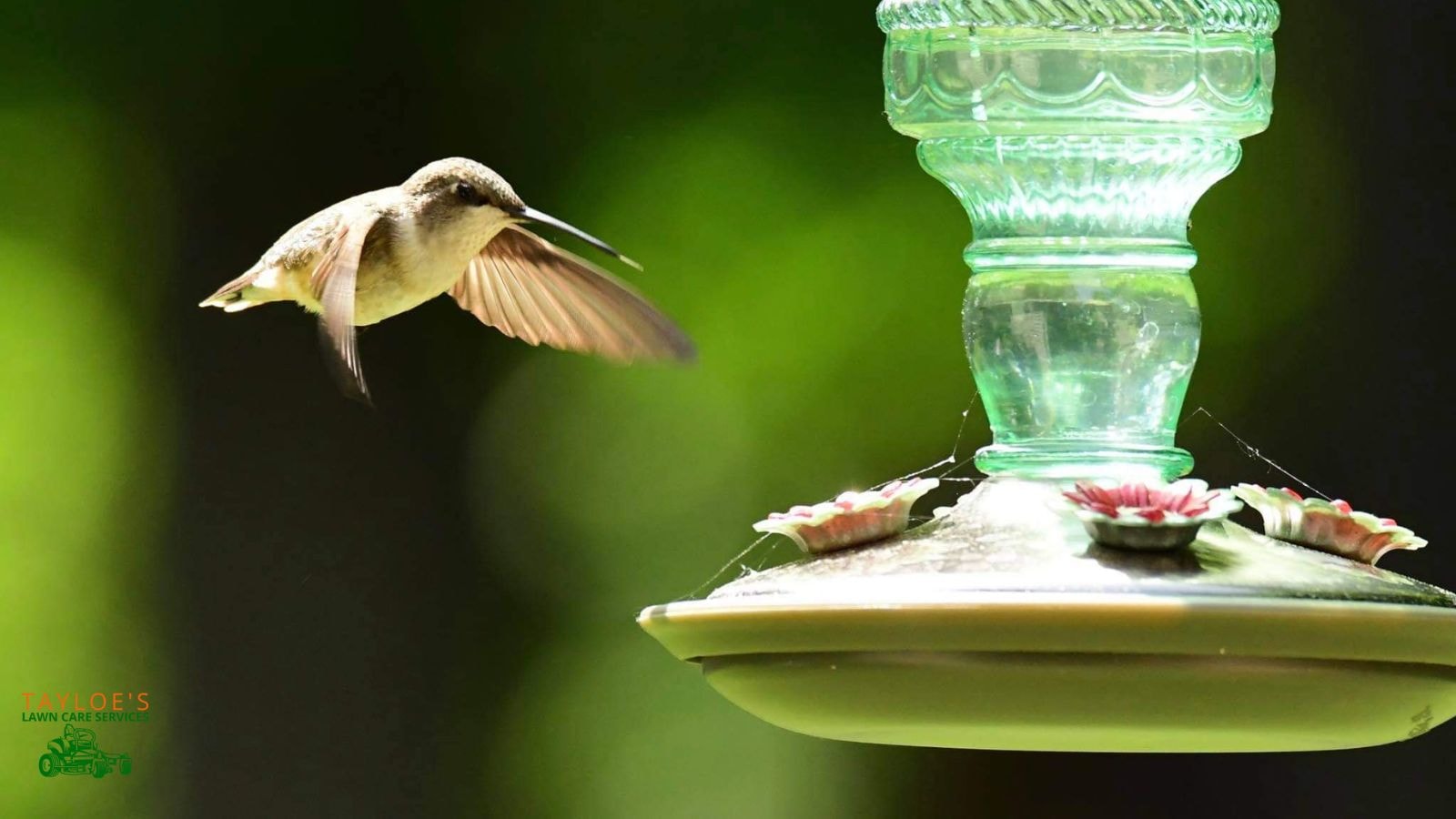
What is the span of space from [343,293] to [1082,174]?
3.08ft

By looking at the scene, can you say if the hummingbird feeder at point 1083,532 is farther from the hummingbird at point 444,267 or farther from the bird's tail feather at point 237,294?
the bird's tail feather at point 237,294

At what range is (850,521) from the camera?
217cm

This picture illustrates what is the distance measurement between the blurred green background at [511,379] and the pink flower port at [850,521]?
270 cm

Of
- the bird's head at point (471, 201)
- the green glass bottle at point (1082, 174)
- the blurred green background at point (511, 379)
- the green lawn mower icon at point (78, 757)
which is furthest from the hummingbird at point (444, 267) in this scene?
the green lawn mower icon at point (78, 757)

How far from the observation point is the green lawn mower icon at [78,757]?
5414 mm

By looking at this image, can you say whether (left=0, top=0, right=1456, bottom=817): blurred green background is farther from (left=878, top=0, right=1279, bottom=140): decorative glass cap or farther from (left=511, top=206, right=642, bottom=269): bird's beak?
(left=878, top=0, right=1279, bottom=140): decorative glass cap

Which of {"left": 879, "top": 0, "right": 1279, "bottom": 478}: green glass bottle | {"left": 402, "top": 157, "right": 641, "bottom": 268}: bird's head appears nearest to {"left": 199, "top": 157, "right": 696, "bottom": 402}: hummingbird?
{"left": 402, "top": 157, "right": 641, "bottom": 268}: bird's head

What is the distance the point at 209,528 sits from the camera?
18.2 feet

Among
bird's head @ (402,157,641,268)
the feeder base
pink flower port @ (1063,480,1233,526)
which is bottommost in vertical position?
the feeder base

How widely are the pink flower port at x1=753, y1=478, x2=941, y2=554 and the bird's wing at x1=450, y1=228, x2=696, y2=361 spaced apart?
79 cm

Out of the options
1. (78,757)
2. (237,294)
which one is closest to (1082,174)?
(237,294)

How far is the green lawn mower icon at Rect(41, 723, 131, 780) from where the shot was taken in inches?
213

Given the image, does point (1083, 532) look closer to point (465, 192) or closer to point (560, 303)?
point (465, 192)

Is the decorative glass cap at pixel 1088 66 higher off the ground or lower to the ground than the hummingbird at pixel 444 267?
higher
